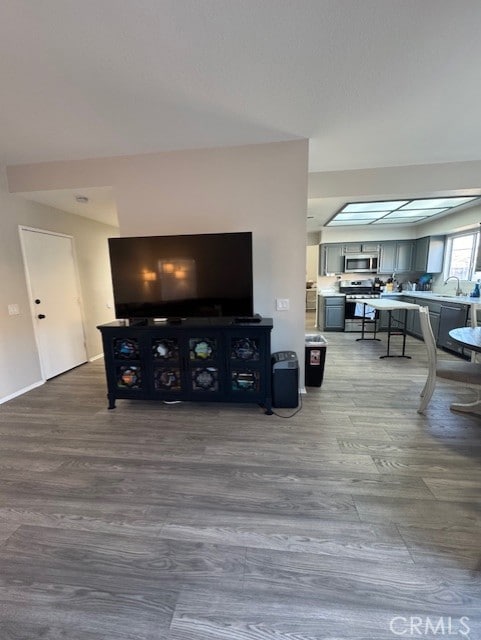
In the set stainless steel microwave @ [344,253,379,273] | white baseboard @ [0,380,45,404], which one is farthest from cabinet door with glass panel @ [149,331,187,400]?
stainless steel microwave @ [344,253,379,273]

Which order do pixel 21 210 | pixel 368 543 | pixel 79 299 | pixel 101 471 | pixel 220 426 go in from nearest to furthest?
pixel 368 543
pixel 101 471
pixel 220 426
pixel 21 210
pixel 79 299

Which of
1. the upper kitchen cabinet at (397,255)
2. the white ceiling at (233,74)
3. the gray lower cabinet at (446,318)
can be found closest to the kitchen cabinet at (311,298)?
the upper kitchen cabinet at (397,255)

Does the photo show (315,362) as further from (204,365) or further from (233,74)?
(233,74)

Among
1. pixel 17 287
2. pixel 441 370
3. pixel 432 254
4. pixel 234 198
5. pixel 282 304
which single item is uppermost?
pixel 234 198

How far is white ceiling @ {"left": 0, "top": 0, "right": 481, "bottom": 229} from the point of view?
1.40 metres

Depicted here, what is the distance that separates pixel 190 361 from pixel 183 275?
0.90 meters

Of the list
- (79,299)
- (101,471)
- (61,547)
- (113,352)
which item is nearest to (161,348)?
(113,352)

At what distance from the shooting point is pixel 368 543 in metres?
1.38

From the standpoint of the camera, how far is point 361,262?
6.49 meters

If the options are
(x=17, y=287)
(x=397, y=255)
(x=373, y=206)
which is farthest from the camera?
(x=397, y=255)

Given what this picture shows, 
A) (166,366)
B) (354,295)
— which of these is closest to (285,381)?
(166,366)

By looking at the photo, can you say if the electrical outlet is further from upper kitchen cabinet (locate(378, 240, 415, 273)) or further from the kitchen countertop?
upper kitchen cabinet (locate(378, 240, 415, 273))

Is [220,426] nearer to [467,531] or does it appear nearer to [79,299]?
[467,531]

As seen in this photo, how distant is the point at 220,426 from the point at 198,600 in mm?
1369
